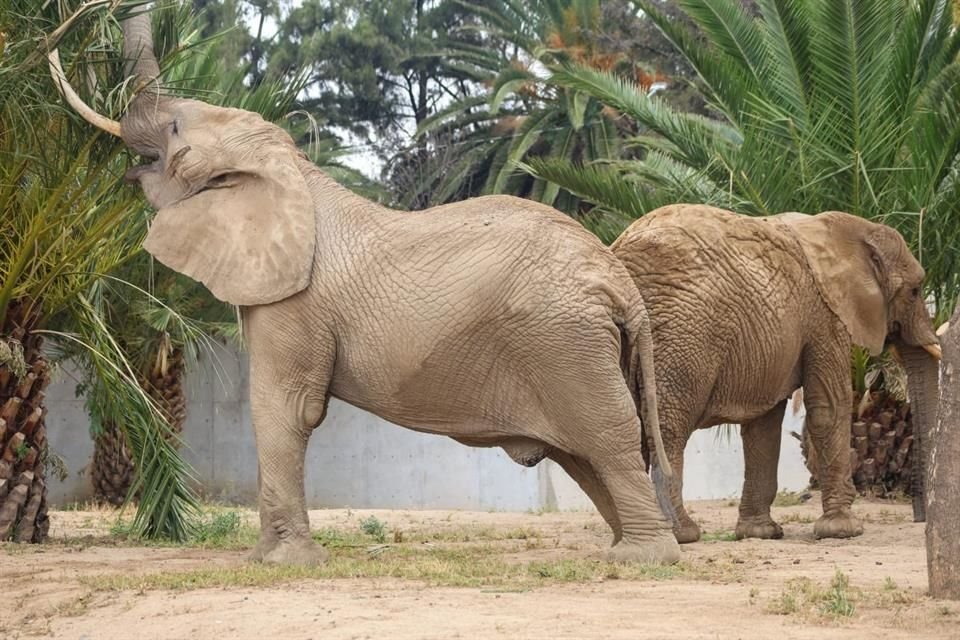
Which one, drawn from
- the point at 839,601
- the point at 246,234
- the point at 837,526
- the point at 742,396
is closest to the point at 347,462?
the point at 837,526

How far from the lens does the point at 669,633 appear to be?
18.5 ft

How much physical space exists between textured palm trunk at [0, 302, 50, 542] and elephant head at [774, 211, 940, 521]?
200 inches

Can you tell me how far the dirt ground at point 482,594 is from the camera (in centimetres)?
582

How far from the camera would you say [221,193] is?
27.8 feet

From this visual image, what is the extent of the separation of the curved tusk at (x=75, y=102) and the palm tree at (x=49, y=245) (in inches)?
4.8

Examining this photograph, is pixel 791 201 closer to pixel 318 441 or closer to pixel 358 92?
pixel 318 441

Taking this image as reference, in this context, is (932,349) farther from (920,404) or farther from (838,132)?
(838,132)

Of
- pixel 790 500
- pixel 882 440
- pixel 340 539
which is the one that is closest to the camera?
pixel 340 539

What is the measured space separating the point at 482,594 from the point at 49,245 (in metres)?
4.44

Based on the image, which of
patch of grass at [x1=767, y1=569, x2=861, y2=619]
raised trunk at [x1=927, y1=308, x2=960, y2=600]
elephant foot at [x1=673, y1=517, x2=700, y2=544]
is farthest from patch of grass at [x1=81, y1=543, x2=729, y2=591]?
elephant foot at [x1=673, y1=517, x2=700, y2=544]

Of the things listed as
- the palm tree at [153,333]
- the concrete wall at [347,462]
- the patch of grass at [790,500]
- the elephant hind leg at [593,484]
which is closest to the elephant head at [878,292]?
the elephant hind leg at [593,484]

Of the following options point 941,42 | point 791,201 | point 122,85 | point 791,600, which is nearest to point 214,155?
point 122,85

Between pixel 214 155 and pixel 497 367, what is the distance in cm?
200

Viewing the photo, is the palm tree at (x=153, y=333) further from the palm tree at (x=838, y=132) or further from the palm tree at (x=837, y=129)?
the palm tree at (x=837, y=129)
